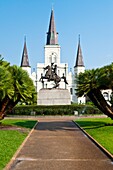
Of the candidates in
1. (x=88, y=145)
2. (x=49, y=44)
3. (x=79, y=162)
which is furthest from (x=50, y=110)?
(x=49, y=44)

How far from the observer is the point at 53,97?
42.3 m

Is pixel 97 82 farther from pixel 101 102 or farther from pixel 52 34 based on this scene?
pixel 52 34

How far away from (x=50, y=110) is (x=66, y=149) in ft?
87.2

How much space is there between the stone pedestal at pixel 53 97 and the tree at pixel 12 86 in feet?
57.2

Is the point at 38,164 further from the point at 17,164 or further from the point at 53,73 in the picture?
the point at 53,73

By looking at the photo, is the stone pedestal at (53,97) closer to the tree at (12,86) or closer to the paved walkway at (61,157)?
the tree at (12,86)

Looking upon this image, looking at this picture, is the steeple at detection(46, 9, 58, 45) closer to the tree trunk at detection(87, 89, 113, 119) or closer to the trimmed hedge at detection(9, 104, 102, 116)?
the trimmed hedge at detection(9, 104, 102, 116)

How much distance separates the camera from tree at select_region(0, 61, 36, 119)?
71.0ft

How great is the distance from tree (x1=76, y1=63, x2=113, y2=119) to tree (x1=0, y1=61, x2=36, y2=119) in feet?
13.6

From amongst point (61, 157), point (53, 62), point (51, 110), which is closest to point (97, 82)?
point (61, 157)

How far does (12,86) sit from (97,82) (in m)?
6.39

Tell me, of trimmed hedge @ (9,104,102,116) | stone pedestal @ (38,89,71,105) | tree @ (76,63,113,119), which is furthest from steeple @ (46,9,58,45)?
tree @ (76,63,113,119)

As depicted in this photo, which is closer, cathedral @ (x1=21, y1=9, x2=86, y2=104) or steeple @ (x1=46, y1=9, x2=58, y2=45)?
steeple @ (x1=46, y1=9, x2=58, y2=45)

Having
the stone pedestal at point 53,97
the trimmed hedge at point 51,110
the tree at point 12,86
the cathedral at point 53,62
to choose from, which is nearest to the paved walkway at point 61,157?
the tree at point 12,86
